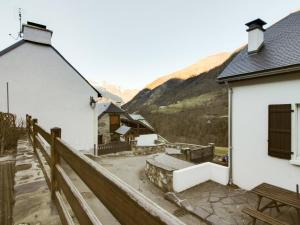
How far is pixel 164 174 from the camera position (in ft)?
27.2

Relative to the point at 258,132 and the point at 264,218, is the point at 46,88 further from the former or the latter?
the point at 264,218

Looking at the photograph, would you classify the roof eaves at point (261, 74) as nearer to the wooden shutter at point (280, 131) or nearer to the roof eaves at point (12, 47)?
the wooden shutter at point (280, 131)

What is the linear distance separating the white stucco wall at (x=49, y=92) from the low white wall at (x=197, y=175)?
620 centimetres

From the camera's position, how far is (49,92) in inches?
398

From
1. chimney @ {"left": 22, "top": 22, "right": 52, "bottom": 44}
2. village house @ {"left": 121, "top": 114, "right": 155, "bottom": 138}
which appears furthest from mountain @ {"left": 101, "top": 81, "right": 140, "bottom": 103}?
chimney @ {"left": 22, "top": 22, "right": 52, "bottom": 44}

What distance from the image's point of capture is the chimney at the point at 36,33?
9.84 m

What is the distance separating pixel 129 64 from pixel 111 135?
68937 millimetres

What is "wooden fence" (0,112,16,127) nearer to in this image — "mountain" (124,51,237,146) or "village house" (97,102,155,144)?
"village house" (97,102,155,144)

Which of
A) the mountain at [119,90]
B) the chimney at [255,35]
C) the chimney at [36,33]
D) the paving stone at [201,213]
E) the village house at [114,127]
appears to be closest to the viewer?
the paving stone at [201,213]

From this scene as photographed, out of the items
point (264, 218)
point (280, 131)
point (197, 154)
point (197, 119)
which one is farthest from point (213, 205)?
point (197, 119)

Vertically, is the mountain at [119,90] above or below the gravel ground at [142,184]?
above

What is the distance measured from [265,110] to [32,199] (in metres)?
6.56

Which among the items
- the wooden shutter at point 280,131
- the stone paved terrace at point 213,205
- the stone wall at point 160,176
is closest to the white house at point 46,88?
the stone wall at point 160,176

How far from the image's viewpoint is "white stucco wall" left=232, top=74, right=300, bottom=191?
5.69m
